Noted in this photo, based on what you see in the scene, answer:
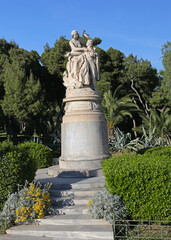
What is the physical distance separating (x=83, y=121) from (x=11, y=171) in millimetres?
3510

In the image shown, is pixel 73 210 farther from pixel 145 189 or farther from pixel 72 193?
pixel 145 189

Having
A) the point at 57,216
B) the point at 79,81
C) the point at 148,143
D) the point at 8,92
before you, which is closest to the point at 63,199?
the point at 57,216

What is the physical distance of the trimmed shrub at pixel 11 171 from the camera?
554 centimetres

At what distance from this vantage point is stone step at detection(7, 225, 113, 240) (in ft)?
15.0

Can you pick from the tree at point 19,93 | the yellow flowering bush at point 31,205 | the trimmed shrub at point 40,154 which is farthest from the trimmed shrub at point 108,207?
the tree at point 19,93

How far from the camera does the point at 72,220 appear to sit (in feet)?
16.7

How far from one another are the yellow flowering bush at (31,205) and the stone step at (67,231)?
229mm

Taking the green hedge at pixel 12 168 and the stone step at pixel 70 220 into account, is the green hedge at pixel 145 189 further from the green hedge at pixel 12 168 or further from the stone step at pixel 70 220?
the green hedge at pixel 12 168

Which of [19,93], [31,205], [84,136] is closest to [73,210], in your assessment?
[31,205]

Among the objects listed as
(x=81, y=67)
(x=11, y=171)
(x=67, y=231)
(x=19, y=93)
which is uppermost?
(x=19, y=93)

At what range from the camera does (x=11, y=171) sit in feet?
18.3

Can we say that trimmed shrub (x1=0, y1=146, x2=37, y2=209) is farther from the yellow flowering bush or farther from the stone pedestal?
the stone pedestal

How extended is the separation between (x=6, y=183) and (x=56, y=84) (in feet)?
63.4

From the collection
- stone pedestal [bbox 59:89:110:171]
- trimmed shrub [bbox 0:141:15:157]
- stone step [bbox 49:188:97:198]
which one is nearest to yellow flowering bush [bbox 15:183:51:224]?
stone step [bbox 49:188:97:198]
